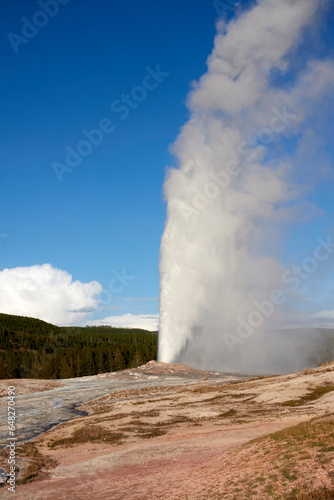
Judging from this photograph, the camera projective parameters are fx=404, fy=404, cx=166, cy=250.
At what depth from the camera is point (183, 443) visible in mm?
25469

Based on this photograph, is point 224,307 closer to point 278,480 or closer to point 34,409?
point 34,409

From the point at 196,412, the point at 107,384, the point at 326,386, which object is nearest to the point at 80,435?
the point at 196,412

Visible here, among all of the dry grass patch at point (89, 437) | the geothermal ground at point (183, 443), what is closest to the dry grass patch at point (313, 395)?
the geothermal ground at point (183, 443)

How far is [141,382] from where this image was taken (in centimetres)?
6128

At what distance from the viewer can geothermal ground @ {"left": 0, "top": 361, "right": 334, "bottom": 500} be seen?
16.3 metres

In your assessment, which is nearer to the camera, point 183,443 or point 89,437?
point 183,443

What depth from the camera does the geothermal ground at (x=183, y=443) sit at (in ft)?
53.5

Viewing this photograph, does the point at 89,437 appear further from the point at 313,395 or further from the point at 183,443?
the point at 313,395

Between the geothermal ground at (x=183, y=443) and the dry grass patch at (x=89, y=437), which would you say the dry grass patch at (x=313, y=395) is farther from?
the dry grass patch at (x=89, y=437)

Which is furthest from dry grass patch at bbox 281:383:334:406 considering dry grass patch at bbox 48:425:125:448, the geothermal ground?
dry grass patch at bbox 48:425:125:448

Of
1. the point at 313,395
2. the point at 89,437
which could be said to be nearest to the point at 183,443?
the point at 89,437

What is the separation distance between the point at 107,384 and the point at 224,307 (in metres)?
45.6

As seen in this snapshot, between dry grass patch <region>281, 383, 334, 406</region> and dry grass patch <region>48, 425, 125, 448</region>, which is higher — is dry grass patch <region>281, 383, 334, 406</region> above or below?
above

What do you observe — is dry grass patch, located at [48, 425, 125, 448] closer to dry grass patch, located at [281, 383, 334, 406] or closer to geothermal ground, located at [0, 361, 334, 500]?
geothermal ground, located at [0, 361, 334, 500]
